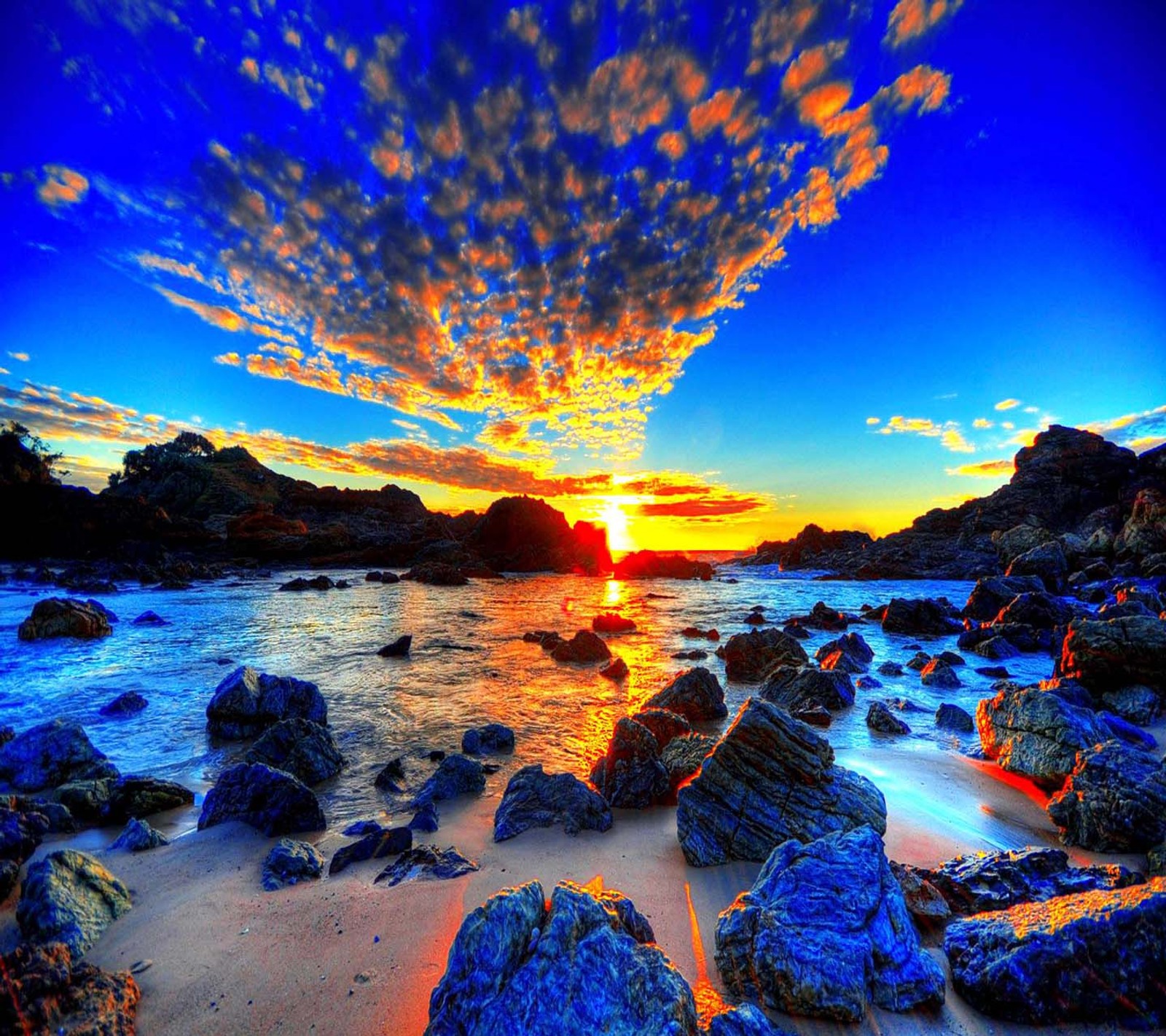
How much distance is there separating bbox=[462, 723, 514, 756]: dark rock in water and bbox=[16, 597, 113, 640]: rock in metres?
17.2

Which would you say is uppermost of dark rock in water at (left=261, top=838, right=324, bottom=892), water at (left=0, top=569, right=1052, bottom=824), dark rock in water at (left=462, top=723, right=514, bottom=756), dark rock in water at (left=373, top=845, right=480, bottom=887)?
dark rock in water at (left=373, top=845, right=480, bottom=887)

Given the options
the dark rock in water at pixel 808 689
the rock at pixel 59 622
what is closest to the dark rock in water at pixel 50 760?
the dark rock in water at pixel 808 689

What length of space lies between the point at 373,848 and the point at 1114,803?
7.71 meters

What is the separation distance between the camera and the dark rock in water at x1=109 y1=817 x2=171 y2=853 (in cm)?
529

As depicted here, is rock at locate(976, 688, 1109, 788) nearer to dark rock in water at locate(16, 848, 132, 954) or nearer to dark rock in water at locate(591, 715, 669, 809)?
dark rock in water at locate(591, 715, 669, 809)

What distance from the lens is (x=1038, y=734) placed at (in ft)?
23.0

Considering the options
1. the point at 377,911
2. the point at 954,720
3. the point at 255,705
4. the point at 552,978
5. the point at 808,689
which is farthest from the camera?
the point at 808,689

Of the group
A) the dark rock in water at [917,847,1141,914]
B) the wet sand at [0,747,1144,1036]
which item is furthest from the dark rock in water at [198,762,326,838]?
the dark rock in water at [917,847,1141,914]

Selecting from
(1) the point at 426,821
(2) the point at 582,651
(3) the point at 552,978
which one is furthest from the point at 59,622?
(3) the point at 552,978

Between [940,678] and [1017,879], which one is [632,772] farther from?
[940,678]

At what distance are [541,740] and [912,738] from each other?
676 cm

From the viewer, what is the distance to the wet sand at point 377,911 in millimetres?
3111

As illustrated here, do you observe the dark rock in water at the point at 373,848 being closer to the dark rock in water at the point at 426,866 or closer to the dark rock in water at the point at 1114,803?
the dark rock in water at the point at 426,866

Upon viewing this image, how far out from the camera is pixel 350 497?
274 ft
